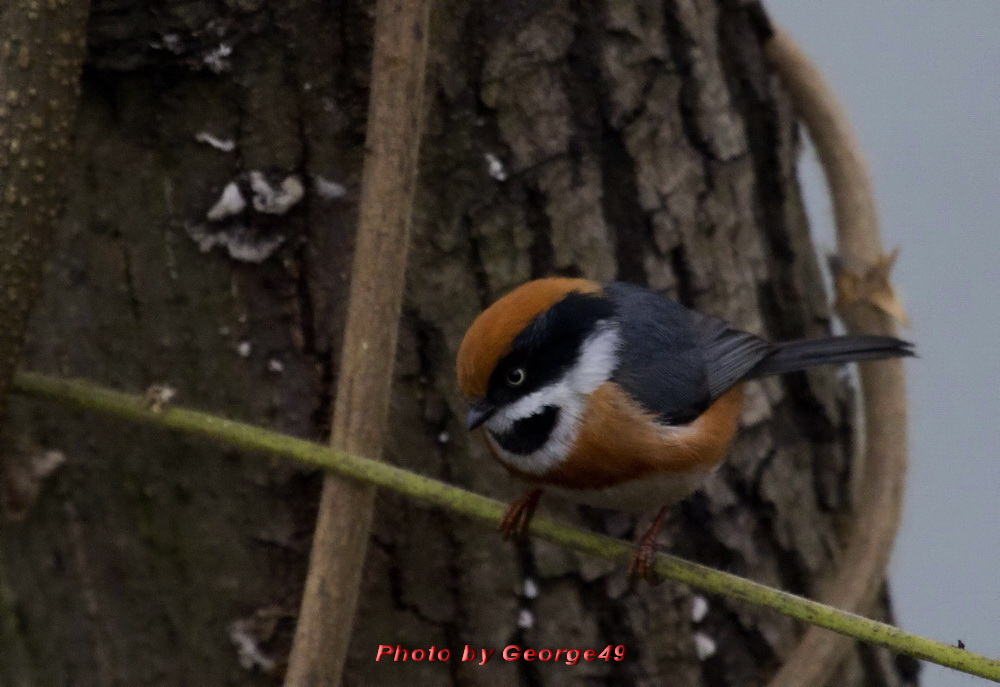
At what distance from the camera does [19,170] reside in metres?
1.95

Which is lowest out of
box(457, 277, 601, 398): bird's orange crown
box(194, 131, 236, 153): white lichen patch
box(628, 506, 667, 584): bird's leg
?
box(628, 506, 667, 584): bird's leg

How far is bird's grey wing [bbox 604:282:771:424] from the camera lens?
92.4 inches

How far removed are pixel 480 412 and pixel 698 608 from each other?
81 cm

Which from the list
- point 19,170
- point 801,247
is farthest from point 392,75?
point 801,247

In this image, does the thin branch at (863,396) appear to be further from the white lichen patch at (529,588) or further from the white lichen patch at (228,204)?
the white lichen patch at (228,204)

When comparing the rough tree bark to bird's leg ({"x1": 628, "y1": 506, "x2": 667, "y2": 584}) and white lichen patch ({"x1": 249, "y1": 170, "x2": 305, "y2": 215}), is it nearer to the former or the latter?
white lichen patch ({"x1": 249, "y1": 170, "x2": 305, "y2": 215})

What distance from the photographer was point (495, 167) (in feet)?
7.59

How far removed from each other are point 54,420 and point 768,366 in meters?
1.75

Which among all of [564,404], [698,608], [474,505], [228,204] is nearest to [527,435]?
[564,404]

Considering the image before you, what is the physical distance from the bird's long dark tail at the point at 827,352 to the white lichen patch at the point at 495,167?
820 mm

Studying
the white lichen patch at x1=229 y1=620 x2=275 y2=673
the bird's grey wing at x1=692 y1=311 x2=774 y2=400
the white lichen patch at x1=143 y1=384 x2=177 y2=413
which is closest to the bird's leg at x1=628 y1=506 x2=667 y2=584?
the bird's grey wing at x1=692 y1=311 x2=774 y2=400

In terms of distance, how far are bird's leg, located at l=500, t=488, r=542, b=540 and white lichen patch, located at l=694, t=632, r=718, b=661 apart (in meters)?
0.55

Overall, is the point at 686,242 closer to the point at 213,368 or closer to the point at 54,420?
the point at 213,368

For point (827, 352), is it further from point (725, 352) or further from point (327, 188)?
point (327, 188)
